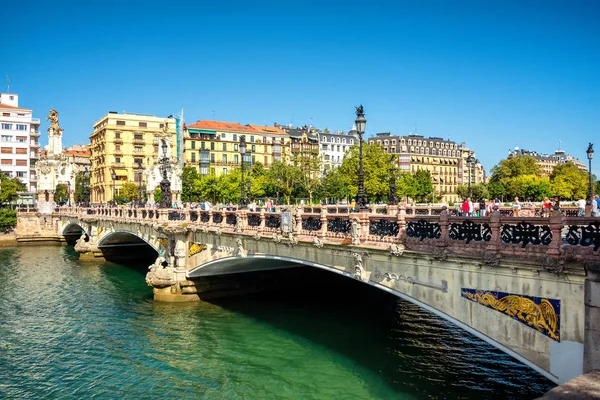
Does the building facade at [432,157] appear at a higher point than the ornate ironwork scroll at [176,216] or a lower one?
higher

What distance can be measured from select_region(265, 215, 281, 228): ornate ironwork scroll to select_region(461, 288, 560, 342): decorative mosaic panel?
397 inches

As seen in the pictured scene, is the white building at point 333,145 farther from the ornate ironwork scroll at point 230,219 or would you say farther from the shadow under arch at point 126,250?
the ornate ironwork scroll at point 230,219

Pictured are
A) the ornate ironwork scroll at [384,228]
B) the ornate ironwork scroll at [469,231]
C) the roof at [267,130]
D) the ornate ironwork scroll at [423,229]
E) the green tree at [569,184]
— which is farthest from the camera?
the roof at [267,130]

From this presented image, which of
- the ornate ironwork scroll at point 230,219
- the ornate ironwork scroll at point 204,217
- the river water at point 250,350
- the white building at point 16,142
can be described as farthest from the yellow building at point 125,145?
the ornate ironwork scroll at point 230,219

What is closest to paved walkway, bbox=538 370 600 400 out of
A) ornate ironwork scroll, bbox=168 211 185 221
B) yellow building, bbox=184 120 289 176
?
ornate ironwork scroll, bbox=168 211 185 221

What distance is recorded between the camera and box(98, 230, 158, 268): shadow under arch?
167 ft

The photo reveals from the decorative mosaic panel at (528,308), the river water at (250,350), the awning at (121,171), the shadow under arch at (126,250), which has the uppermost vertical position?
the awning at (121,171)

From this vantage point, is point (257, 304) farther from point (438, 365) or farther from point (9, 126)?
point (9, 126)

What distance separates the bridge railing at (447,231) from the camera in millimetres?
10539

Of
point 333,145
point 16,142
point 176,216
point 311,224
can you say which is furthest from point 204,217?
point 333,145

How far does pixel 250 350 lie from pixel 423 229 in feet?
36.5

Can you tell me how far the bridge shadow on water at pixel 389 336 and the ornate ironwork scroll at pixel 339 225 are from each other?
5.64 metres

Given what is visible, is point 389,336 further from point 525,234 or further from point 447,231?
point 525,234

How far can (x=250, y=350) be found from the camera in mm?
21797
